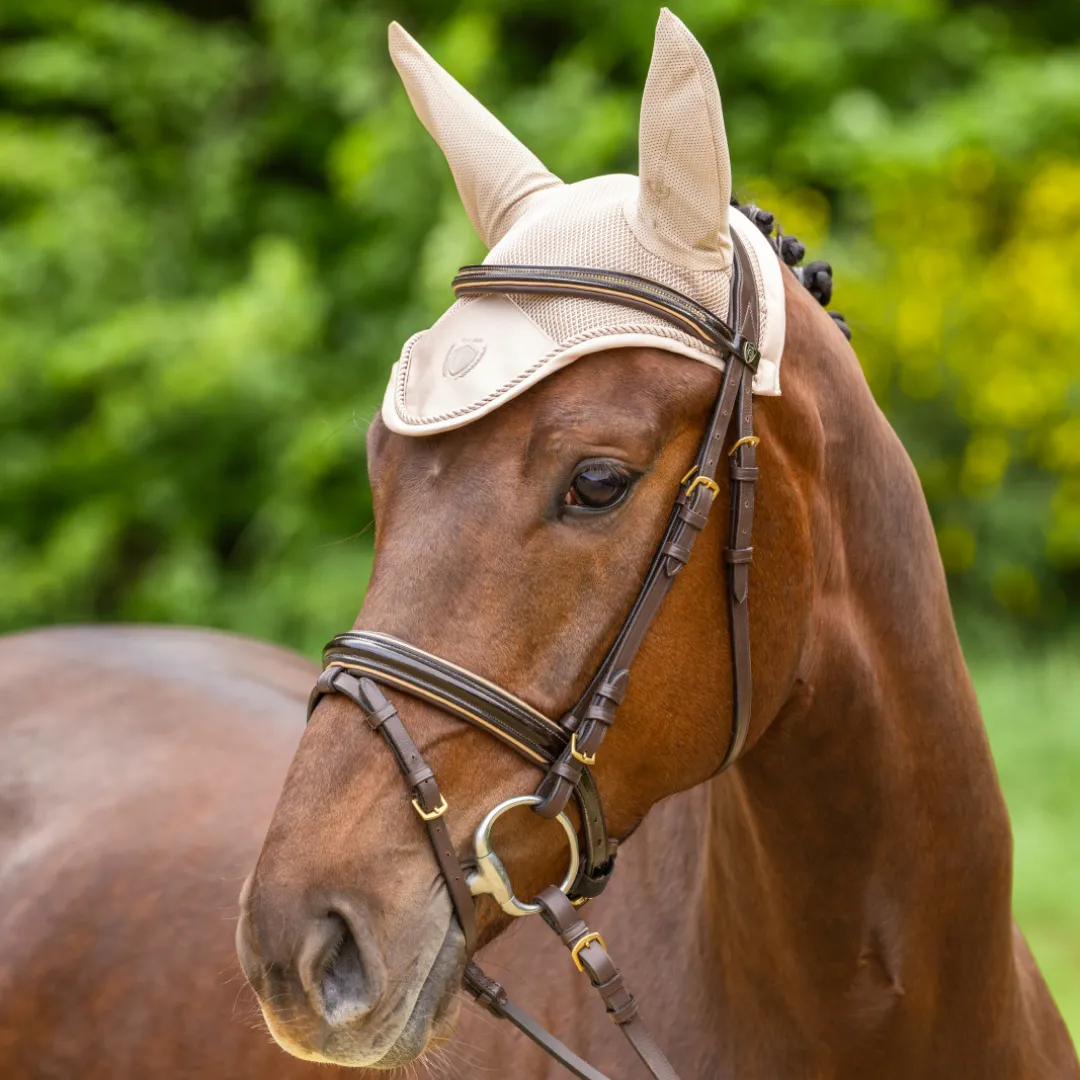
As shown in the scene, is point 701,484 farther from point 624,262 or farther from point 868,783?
point 868,783

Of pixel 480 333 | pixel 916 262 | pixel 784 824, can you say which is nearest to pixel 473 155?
pixel 480 333

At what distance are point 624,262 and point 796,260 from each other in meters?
0.47

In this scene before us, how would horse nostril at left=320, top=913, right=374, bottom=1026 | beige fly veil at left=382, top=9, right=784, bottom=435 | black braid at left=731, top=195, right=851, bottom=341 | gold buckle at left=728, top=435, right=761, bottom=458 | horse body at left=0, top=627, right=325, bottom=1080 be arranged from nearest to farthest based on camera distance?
1. horse nostril at left=320, top=913, right=374, bottom=1026
2. beige fly veil at left=382, top=9, right=784, bottom=435
3. gold buckle at left=728, top=435, right=761, bottom=458
4. black braid at left=731, top=195, right=851, bottom=341
5. horse body at left=0, top=627, right=325, bottom=1080

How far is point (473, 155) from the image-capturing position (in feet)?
6.37

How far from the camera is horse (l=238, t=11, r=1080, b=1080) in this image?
154 cm

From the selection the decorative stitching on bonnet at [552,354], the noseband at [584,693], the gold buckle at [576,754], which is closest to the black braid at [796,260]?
the noseband at [584,693]

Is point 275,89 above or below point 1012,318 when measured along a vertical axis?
above

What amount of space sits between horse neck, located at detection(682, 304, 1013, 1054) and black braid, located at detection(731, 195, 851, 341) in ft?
0.67

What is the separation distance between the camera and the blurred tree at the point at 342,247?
723 centimetres

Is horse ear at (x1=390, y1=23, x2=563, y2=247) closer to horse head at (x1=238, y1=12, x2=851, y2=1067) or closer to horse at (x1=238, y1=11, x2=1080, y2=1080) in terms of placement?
horse at (x1=238, y1=11, x2=1080, y2=1080)

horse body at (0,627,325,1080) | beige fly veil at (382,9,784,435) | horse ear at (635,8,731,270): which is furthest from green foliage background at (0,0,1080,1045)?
horse ear at (635,8,731,270)

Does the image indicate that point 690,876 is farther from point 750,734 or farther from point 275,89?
point 275,89

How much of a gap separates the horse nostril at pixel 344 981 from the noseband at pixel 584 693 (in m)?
0.13

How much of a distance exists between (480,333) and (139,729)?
5.37 ft
